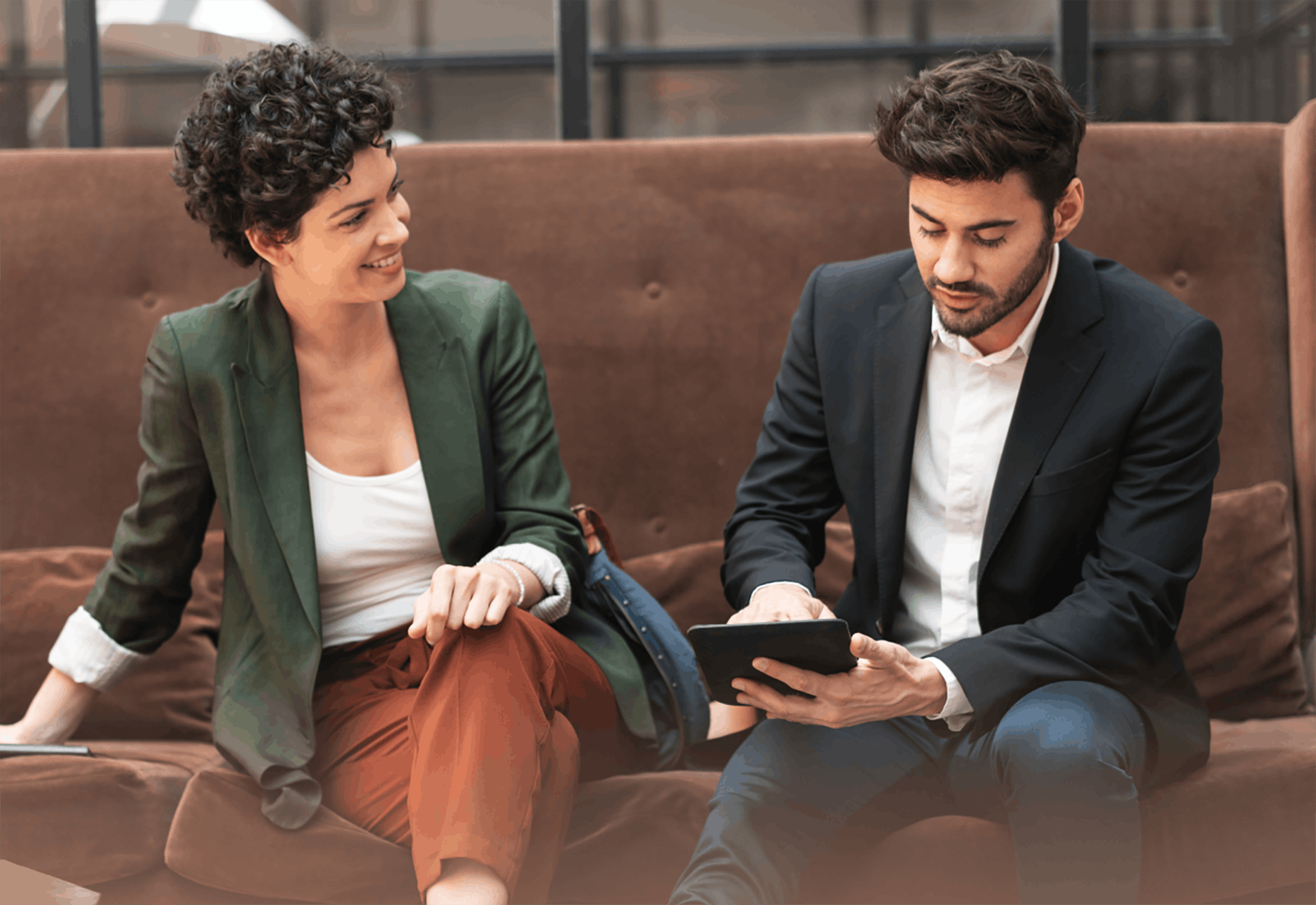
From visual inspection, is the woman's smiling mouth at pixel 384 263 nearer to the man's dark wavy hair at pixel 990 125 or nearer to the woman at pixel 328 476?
the woman at pixel 328 476

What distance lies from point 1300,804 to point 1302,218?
1077 millimetres

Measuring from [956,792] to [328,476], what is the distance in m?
0.90

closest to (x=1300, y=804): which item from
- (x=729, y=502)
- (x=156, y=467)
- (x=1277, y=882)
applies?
(x=1277, y=882)

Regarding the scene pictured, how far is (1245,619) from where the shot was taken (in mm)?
1731

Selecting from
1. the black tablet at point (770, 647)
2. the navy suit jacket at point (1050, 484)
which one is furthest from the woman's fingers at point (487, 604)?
the navy suit jacket at point (1050, 484)

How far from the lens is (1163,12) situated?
2633 millimetres

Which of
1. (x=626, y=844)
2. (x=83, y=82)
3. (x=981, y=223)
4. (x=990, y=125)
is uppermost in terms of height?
(x=83, y=82)

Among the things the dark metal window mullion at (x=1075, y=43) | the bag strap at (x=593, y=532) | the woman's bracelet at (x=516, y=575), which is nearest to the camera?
the woman's bracelet at (x=516, y=575)

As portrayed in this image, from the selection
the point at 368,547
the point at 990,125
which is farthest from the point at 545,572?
the point at 990,125

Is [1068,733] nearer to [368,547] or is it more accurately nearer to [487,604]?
[487,604]

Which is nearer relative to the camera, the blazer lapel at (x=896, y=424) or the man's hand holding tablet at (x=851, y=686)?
the man's hand holding tablet at (x=851, y=686)

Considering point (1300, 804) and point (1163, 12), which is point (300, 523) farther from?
point (1163, 12)

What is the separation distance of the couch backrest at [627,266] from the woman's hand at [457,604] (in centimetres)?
76

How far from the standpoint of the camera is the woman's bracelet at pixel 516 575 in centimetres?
127
